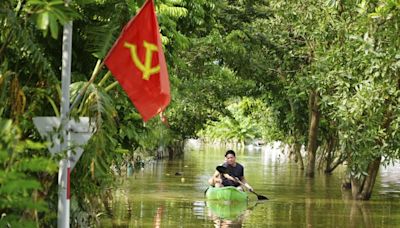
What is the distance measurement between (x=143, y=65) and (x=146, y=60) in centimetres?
6

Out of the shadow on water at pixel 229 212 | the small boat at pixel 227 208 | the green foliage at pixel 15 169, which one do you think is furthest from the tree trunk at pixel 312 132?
the green foliage at pixel 15 169

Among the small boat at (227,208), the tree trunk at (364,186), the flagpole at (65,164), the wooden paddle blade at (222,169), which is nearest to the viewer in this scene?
the flagpole at (65,164)

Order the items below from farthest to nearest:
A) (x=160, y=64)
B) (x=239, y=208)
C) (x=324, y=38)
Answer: (x=324, y=38)
(x=239, y=208)
(x=160, y=64)

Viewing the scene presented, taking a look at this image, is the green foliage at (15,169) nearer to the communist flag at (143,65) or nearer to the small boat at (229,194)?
the communist flag at (143,65)

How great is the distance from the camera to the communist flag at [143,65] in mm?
9297

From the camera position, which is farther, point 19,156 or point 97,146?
point 97,146

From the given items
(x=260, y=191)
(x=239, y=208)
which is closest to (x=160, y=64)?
(x=239, y=208)

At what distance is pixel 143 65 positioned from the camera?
942cm

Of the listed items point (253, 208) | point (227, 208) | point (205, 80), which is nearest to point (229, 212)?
point (227, 208)

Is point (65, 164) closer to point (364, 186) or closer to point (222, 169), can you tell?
point (222, 169)

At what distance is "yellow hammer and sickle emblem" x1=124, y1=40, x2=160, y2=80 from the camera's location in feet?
30.6

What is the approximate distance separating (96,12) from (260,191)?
1813 cm

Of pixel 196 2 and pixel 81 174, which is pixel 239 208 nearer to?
pixel 196 2

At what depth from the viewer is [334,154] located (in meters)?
49.4
